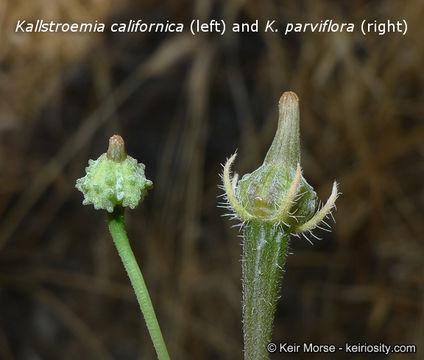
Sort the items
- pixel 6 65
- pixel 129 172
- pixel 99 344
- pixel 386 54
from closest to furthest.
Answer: pixel 129 172 → pixel 99 344 → pixel 386 54 → pixel 6 65

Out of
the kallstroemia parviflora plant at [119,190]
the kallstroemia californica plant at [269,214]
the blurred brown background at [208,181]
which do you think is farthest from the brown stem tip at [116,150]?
the blurred brown background at [208,181]

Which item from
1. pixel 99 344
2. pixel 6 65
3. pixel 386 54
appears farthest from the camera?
pixel 6 65

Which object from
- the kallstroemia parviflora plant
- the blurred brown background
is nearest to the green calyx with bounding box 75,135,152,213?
the kallstroemia parviflora plant

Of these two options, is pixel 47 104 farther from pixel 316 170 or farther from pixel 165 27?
pixel 316 170

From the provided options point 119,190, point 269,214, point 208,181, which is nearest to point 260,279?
point 269,214

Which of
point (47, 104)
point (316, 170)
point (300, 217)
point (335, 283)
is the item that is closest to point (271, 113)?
point (316, 170)

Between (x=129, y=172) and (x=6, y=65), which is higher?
(x=6, y=65)

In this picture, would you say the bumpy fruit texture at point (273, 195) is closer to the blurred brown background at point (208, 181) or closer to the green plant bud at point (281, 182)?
the green plant bud at point (281, 182)
